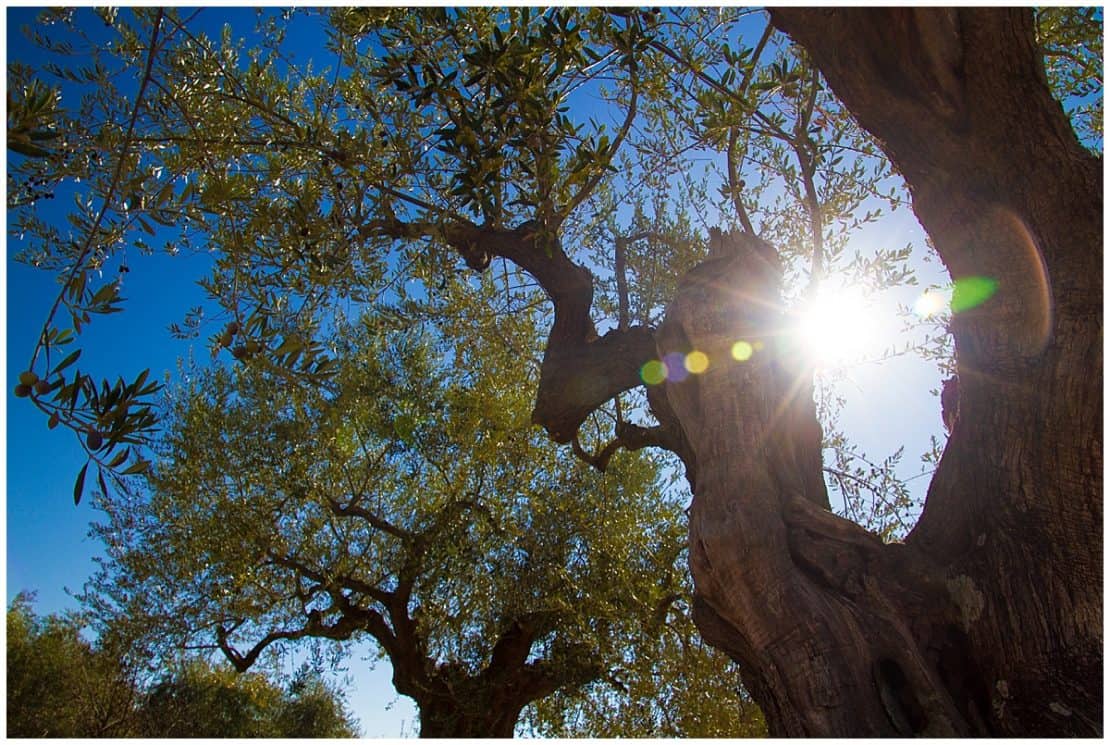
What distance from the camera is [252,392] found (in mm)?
10797

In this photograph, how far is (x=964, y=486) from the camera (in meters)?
3.82

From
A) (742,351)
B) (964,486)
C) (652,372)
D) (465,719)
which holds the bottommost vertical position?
(465,719)

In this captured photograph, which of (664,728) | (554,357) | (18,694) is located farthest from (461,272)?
(18,694)

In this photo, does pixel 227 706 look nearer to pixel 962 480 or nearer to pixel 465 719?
pixel 465 719

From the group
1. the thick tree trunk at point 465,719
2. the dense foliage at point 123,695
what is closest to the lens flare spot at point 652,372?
the thick tree trunk at point 465,719

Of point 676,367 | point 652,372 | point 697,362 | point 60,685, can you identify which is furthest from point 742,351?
point 60,685

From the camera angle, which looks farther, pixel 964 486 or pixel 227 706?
pixel 227 706

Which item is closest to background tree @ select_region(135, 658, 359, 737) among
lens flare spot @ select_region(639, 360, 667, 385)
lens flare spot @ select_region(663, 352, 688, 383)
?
lens flare spot @ select_region(639, 360, 667, 385)

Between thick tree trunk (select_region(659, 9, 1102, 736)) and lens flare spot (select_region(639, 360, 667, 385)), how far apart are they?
1.14 meters

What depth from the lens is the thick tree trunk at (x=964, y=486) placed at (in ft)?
10.9

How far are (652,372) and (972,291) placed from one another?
233 cm

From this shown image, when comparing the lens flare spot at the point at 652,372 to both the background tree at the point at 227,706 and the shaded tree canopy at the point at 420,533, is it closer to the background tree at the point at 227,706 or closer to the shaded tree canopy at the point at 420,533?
the shaded tree canopy at the point at 420,533

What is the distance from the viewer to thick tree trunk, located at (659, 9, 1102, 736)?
3311 mm

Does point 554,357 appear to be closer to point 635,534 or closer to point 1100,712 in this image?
point 635,534
